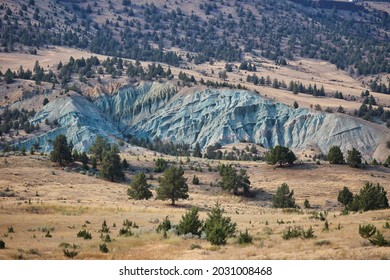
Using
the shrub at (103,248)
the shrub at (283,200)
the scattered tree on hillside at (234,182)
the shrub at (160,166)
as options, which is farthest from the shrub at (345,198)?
the shrub at (103,248)

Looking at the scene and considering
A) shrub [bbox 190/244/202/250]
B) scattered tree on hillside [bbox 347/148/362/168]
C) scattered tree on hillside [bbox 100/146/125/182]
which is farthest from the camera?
scattered tree on hillside [bbox 347/148/362/168]

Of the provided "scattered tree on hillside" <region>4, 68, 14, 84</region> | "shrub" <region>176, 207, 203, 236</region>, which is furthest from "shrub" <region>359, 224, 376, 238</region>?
"scattered tree on hillside" <region>4, 68, 14, 84</region>

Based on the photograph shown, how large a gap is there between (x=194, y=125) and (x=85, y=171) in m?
66.0

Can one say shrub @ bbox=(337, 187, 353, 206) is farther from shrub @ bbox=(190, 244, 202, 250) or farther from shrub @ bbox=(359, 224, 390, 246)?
shrub @ bbox=(190, 244, 202, 250)

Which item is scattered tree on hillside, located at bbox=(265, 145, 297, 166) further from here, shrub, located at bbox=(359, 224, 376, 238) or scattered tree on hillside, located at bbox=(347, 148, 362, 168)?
shrub, located at bbox=(359, 224, 376, 238)

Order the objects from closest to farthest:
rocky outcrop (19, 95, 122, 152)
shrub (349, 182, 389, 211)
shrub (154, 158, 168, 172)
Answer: shrub (349, 182, 389, 211) → shrub (154, 158, 168, 172) → rocky outcrop (19, 95, 122, 152)

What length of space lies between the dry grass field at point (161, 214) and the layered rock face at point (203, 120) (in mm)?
39665

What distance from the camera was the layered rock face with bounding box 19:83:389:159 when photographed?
137m

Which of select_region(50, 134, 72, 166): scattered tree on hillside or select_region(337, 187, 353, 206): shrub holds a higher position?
select_region(337, 187, 353, 206): shrub

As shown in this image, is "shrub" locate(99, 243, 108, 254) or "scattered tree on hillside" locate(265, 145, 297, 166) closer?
"shrub" locate(99, 243, 108, 254)

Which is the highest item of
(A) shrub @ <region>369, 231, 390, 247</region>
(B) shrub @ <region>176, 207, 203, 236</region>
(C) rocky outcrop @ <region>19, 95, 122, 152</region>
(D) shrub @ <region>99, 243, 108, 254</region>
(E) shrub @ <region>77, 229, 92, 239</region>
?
(A) shrub @ <region>369, 231, 390, 247</region>

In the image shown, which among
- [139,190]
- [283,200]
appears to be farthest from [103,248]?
[283,200]

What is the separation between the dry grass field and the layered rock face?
39.7 m

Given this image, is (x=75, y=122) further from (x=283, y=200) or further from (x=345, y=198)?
(x=345, y=198)
